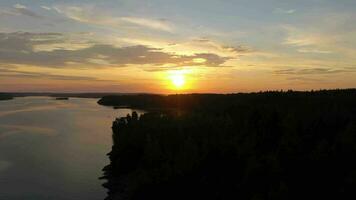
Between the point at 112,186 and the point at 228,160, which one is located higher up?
the point at 228,160

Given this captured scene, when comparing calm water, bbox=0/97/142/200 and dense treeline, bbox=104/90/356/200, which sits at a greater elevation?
dense treeline, bbox=104/90/356/200

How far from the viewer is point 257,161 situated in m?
21.8

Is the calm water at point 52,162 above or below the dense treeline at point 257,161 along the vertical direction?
below

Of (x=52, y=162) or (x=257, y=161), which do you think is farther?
(x=52, y=162)

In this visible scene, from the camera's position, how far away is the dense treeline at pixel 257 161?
1978 centimetres

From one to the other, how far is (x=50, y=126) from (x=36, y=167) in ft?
113

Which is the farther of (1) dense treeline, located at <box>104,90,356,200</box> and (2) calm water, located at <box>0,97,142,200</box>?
(2) calm water, located at <box>0,97,142,200</box>

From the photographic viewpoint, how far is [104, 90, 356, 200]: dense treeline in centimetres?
1978

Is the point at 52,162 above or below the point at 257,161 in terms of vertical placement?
below

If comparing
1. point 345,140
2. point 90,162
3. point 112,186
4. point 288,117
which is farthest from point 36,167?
point 345,140

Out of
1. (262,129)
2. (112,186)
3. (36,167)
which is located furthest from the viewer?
(36,167)

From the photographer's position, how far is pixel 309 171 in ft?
66.7

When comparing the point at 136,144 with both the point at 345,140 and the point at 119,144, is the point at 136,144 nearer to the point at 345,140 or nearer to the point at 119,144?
the point at 119,144

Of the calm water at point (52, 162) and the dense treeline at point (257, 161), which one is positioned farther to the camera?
the calm water at point (52, 162)
